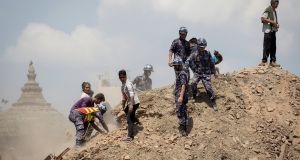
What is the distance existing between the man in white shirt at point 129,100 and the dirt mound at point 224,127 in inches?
13.9

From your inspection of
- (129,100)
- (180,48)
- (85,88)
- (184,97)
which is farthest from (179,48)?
(85,88)

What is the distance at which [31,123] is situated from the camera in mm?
40750

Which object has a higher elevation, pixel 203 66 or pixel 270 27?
pixel 270 27

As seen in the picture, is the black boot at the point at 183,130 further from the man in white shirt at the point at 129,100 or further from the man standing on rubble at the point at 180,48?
the man standing on rubble at the point at 180,48

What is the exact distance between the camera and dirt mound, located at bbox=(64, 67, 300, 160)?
9.12m

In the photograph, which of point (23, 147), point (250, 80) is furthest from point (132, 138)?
point (23, 147)

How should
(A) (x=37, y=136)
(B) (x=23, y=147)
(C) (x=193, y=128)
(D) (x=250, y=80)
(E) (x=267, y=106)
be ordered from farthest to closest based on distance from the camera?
(A) (x=37, y=136) → (B) (x=23, y=147) → (D) (x=250, y=80) → (E) (x=267, y=106) → (C) (x=193, y=128)

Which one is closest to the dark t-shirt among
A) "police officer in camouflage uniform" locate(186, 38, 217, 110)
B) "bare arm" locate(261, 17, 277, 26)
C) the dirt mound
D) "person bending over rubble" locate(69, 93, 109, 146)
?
"person bending over rubble" locate(69, 93, 109, 146)

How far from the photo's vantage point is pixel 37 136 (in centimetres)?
3884

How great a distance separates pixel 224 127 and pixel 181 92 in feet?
5.08

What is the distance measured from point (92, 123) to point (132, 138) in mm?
1290

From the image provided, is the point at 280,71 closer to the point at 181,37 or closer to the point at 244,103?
the point at 244,103

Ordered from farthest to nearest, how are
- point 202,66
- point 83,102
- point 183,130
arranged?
point 202,66 → point 83,102 → point 183,130

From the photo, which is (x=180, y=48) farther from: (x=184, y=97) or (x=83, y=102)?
(x=83, y=102)
